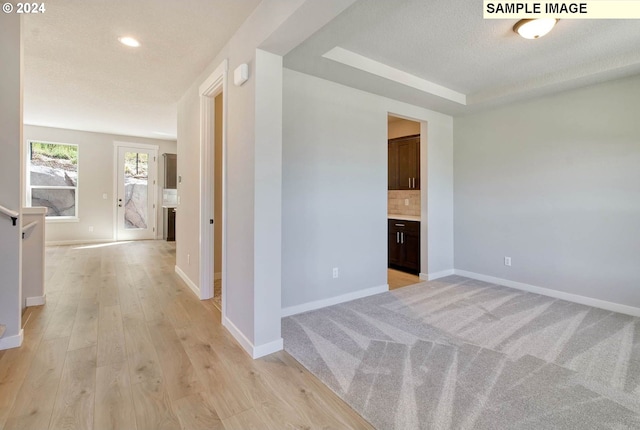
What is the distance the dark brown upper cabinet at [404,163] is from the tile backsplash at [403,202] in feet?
1.08

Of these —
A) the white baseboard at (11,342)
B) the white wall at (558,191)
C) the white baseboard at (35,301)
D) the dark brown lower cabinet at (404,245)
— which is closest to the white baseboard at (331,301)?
the dark brown lower cabinet at (404,245)

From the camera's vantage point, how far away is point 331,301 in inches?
130

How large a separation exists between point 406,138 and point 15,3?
454cm

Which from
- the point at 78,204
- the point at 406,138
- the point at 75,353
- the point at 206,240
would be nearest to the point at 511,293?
the point at 406,138

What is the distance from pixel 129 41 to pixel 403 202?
14.4 ft

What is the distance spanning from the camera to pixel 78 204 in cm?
686

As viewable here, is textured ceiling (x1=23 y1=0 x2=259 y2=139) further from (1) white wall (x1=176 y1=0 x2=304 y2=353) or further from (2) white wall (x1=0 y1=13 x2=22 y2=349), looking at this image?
(2) white wall (x1=0 y1=13 x2=22 y2=349)

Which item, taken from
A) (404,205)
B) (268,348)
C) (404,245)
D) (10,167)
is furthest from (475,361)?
(10,167)

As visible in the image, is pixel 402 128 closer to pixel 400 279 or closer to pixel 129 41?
pixel 400 279

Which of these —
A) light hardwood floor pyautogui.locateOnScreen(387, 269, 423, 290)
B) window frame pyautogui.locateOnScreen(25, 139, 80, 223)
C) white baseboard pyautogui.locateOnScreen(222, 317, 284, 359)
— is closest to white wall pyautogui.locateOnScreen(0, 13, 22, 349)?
white baseboard pyautogui.locateOnScreen(222, 317, 284, 359)

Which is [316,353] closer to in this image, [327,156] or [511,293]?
[327,156]

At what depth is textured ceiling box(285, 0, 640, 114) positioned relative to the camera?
7.36 ft

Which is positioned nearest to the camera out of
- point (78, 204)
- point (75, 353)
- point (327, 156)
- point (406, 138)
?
point (75, 353)

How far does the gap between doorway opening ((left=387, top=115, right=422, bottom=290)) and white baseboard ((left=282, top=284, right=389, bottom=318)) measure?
43cm
